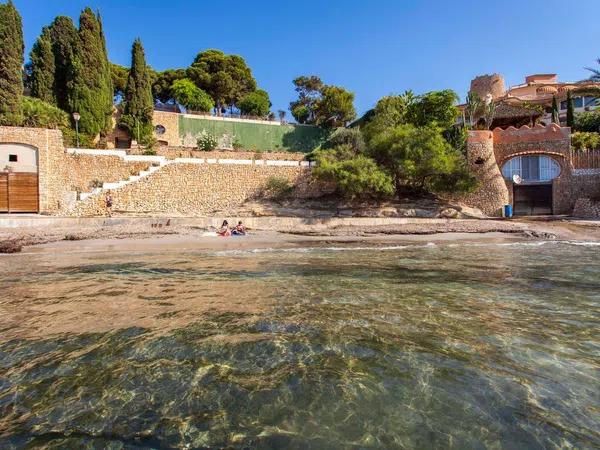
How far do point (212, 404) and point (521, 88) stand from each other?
55374 mm

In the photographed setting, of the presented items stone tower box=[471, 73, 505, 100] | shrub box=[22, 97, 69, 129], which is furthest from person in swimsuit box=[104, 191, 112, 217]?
stone tower box=[471, 73, 505, 100]

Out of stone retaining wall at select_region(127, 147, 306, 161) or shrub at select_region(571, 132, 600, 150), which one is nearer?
stone retaining wall at select_region(127, 147, 306, 161)

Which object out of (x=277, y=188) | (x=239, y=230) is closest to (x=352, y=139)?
(x=277, y=188)

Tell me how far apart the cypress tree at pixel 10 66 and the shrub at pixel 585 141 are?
37043 millimetres

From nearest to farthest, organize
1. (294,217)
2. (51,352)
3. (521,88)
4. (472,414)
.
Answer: (472,414) → (51,352) → (294,217) → (521,88)

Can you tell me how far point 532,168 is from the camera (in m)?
26.5

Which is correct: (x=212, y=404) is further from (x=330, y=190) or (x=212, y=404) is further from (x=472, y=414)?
(x=330, y=190)

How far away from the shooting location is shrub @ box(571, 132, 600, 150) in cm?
2672

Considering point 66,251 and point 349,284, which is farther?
point 66,251

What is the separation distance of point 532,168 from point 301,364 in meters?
28.3

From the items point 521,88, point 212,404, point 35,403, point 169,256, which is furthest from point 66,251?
point 521,88

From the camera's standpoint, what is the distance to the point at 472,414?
309 centimetres

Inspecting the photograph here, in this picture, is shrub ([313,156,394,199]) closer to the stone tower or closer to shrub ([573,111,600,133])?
shrub ([573,111,600,133])

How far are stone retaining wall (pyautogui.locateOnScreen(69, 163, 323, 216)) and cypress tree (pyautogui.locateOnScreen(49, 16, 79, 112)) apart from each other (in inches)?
450
